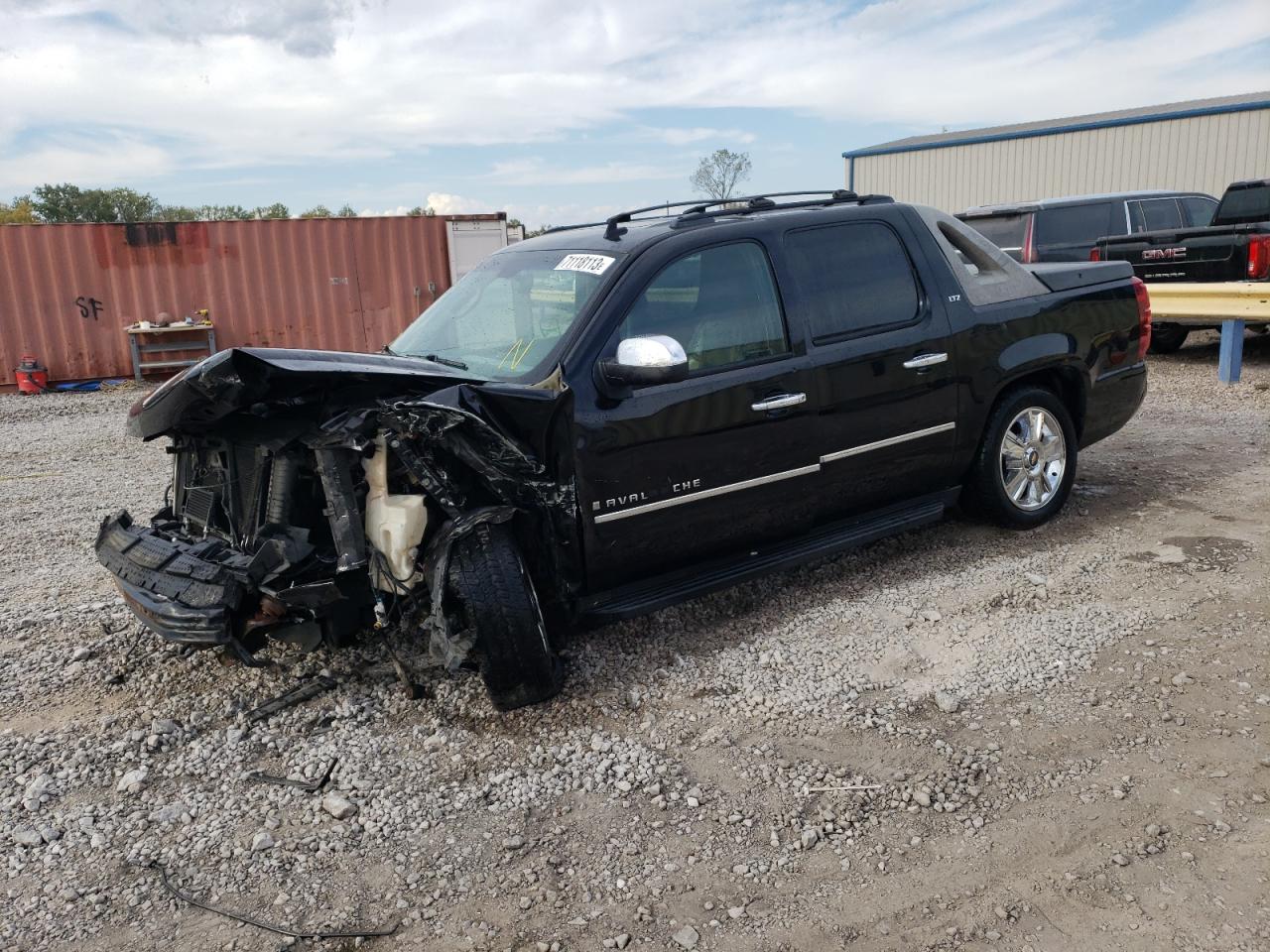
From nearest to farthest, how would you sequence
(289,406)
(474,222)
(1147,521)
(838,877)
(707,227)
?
(838,877) < (289,406) < (707,227) < (1147,521) < (474,222)

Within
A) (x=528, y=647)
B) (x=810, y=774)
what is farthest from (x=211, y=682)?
(x=810, y=774)

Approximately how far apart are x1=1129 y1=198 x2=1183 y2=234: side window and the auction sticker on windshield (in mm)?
10405

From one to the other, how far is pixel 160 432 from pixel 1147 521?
Answer: 4902 millimetres

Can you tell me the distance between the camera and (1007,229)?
11.9 metres

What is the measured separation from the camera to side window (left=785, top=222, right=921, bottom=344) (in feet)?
14.2

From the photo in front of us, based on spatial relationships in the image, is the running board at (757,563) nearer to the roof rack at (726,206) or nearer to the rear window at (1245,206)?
the roof rack at (726,206)

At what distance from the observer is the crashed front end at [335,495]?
3303 millimetres

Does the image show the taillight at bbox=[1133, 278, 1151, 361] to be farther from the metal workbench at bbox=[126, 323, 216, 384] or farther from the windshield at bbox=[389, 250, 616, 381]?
the metal workbench at bbox=[126, 323, 216, 384]

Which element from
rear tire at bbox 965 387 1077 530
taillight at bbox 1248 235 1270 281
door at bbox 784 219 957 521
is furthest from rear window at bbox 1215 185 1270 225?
door at bbox 784 219 957 521

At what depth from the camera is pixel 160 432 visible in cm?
351

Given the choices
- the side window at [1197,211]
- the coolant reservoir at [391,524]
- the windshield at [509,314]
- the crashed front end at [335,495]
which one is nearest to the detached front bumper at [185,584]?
the crashed front end at [335,495]

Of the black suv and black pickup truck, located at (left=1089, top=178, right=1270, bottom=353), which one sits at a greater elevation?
the black suv

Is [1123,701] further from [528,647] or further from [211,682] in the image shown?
[211,682]

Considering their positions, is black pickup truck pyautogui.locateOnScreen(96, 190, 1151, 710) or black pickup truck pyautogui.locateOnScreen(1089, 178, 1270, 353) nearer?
black pickup truck pyautogui.locateOnScreen(96, 190, 1151, 710)
